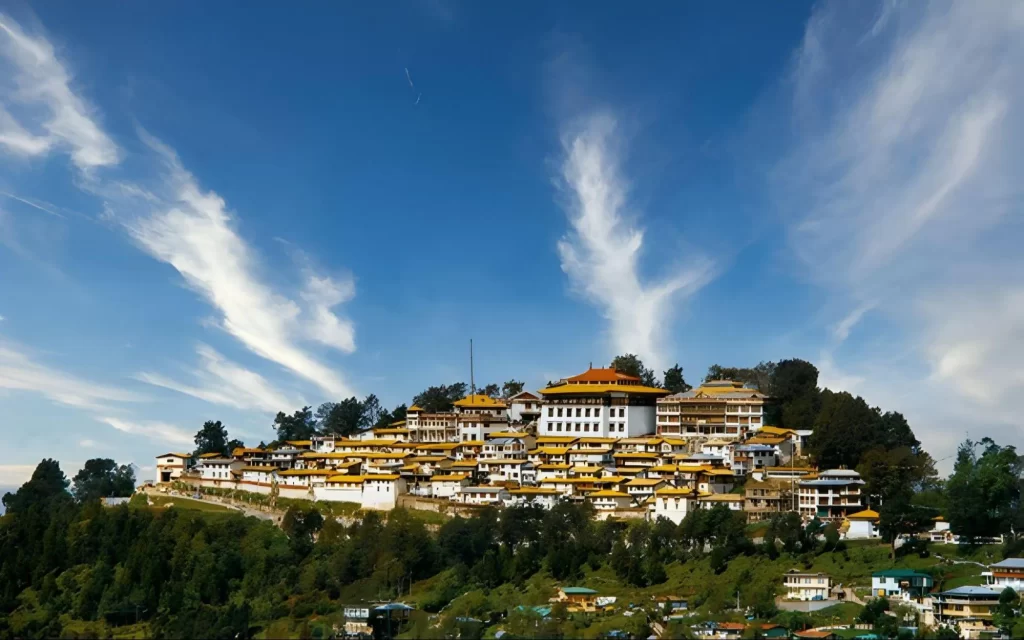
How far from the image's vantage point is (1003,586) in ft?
113

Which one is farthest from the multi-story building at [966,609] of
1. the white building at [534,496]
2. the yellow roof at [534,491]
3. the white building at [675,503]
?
the yellow roof at [534,491]

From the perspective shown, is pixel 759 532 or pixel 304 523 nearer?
pixel 759 532

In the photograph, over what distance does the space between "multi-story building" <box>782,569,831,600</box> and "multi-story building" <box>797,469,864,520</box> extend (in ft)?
21.4

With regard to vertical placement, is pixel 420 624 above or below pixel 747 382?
below

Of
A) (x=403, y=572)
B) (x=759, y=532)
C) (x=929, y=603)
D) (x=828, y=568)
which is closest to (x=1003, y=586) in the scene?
(x=929, y=603)

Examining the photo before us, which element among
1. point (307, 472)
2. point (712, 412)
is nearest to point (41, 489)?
point (307, 472)

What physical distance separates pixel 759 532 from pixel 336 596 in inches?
692

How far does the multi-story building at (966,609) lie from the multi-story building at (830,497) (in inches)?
341

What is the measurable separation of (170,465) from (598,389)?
2547 cm

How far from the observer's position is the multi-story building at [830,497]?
42.6m

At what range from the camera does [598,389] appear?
57250mm

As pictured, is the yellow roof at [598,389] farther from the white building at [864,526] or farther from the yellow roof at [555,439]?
the white building at [864,526]

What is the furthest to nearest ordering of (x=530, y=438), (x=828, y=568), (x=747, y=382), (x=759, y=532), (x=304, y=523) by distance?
(x=747, y=382)
(x=530, y=438)
(x=304, y=523)
(x=759, y=532)
(x=828, y=568)

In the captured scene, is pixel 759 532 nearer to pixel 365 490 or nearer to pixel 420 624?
pixel 420 624
